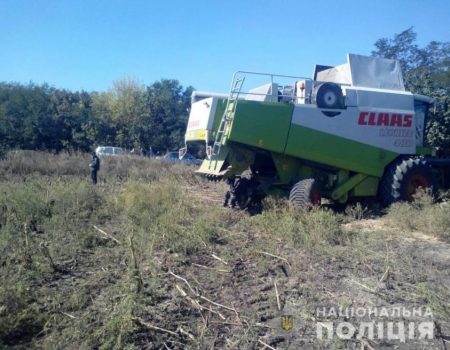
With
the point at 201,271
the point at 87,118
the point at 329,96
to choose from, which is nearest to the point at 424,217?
the point at 329,96

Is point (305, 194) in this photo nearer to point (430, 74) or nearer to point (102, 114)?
point (430, 74)

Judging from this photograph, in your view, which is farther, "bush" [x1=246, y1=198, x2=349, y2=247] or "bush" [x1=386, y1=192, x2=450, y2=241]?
"bush" [x1=386, y1=192, x2=450, y2=241]

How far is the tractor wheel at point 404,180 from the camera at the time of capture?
30.0 feet

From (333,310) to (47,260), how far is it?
3.54m

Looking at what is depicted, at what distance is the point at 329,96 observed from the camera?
29.2 ft

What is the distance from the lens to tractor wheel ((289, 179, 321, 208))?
26.5ft

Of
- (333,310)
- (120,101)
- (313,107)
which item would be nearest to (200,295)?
(333,310)

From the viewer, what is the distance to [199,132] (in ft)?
30.4

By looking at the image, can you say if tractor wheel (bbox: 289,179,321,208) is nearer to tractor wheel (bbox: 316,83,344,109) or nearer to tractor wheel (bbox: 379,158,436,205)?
tractor wheel (bbox: 316,83,344,109)

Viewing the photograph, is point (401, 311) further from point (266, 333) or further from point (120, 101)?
point (120, 101)

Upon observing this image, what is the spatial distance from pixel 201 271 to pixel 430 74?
53.8 feet

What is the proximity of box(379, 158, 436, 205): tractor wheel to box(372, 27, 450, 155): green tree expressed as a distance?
7.49ft

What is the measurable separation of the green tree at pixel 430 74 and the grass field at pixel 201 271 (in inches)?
182

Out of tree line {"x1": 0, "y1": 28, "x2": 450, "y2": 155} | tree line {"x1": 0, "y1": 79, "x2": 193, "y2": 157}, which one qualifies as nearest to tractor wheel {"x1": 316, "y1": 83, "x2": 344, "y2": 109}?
tree line {"x1": 0, "y1": 28, "x2": 450, "y2": 155}
